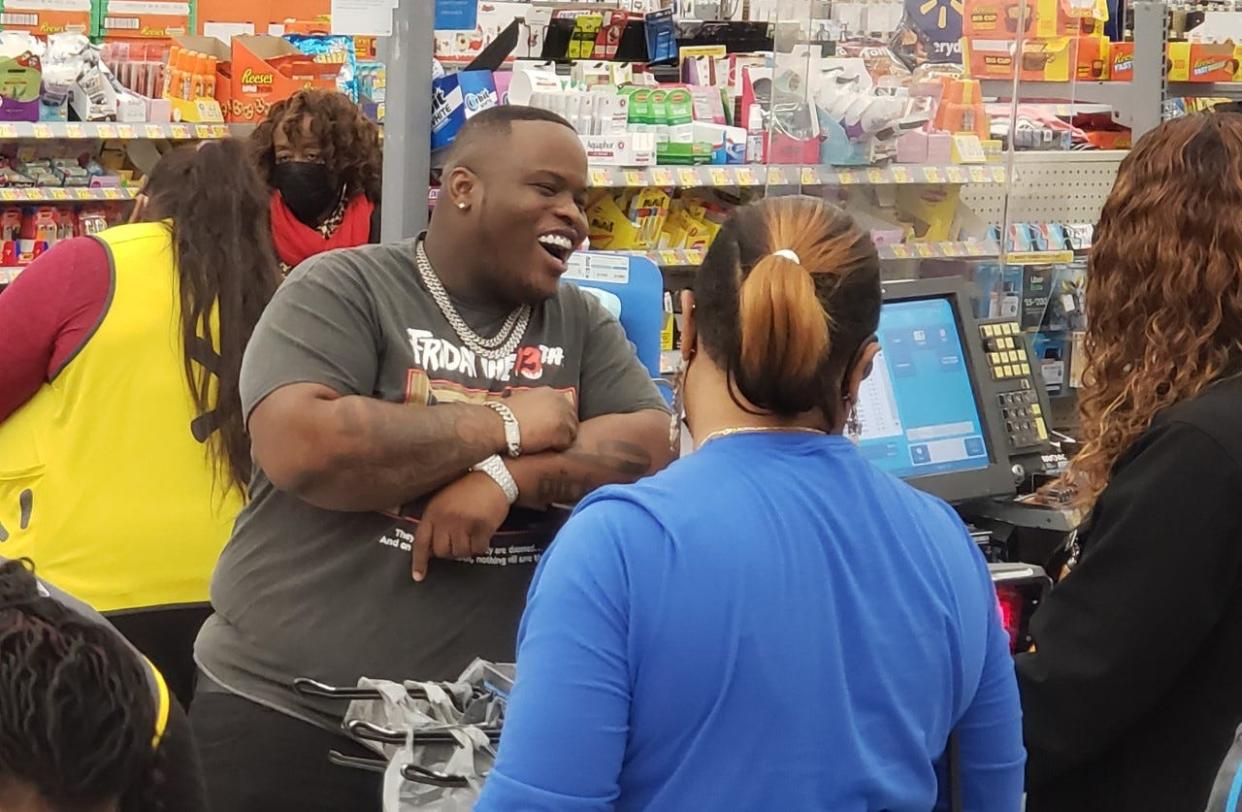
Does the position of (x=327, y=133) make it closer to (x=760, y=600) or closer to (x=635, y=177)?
(x=635, y=177)

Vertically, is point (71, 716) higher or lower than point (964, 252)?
lower

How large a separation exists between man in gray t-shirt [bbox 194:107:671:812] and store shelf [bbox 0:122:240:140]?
4.29 m

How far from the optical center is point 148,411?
2844 mm

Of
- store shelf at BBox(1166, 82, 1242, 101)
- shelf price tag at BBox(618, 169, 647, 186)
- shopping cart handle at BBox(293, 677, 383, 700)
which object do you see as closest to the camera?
shopping cart handle at BBox(293, 677, 383, 700)

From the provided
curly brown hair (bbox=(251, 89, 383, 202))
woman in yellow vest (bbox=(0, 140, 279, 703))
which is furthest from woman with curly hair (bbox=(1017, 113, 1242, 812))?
curly brown hair (bbox=(251, 89, 383, 202))

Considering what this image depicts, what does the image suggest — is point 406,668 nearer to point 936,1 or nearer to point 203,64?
point 936,1

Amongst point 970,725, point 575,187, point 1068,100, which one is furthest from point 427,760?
point 1068,100

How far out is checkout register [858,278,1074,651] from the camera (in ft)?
10.3

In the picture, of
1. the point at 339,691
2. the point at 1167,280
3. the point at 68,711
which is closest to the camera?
the point at 68,711

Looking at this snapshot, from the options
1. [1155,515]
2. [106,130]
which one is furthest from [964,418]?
[106,130]

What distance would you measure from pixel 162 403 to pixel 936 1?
2807 mm

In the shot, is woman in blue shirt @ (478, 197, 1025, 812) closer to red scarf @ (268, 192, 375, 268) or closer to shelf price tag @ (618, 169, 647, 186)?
red scarf @ (268, 192, 375, 268)

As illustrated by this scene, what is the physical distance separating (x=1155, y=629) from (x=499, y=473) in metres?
0.87

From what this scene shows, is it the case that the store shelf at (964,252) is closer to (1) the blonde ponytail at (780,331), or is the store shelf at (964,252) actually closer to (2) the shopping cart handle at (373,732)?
(2) the shopping cart handle at (373,732)
